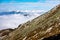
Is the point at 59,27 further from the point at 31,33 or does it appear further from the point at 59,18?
the point at 31,33

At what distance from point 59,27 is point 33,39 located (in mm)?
15889

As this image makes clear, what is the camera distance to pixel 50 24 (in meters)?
115

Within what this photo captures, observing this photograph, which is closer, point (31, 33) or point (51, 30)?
point (51, 30)

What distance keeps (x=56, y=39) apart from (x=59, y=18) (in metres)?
42.9

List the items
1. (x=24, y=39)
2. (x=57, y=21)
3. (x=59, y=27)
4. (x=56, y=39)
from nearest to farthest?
(x=56, y=39), (x=59, y=27), (x=57, y=21), (x=24, y=39)

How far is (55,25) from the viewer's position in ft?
354

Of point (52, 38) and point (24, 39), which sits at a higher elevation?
point (24, 39)

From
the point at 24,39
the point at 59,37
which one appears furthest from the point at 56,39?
the point at 24,39

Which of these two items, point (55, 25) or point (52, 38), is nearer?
point (52, 38)

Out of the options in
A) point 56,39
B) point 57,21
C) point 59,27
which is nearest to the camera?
point 56,39

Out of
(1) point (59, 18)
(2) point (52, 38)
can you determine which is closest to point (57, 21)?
(1) point (59, 18)

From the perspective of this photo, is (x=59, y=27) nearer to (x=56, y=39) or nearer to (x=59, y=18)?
(x=59, y=18)

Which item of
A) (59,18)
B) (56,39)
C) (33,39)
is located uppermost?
(59,18)

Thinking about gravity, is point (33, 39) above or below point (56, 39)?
above
